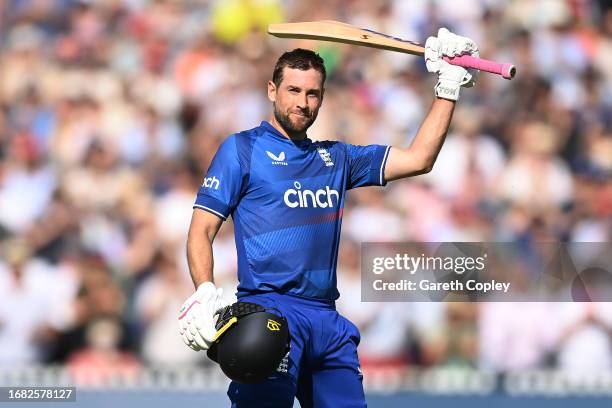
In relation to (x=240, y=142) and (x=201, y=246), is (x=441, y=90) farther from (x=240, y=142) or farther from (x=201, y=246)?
(x=201, y=246)

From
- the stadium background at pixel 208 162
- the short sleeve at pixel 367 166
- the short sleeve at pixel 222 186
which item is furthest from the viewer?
the stadium background at pixel 208 162

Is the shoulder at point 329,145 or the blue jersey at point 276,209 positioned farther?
the shoulder at point 329,145

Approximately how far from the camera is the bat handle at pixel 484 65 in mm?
4293

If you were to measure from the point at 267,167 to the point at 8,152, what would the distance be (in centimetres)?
445

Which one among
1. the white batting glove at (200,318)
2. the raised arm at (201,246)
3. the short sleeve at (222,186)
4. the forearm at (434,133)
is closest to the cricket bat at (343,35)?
the forearm at (434,133)

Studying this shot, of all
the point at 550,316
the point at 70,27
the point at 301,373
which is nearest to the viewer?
the point at 301,373

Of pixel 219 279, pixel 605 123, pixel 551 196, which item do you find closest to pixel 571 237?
pixel 551 196

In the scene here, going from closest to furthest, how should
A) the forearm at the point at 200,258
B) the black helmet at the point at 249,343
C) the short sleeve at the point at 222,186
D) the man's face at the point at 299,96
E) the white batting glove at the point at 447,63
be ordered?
the black helmet at the point at 249,343 → the forearm at the point at 200,258 → the short sleeve at the point at 222,186 → the man's face at the point at 299,96 → the white batting glove at the point at 447,63

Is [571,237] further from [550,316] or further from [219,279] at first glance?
[219,279]

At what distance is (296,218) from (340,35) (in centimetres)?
94

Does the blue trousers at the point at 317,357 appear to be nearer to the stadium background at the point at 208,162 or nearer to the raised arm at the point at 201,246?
the raised arm at the point at 201,246

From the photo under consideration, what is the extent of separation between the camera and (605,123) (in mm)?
8211

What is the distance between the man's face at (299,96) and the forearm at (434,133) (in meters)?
0.47

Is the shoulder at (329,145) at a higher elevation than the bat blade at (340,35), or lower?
lower
